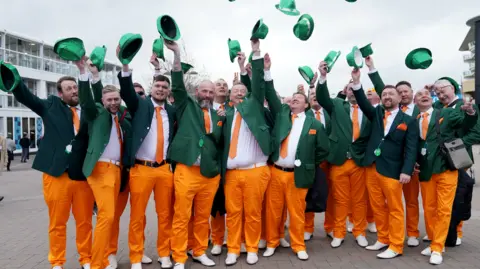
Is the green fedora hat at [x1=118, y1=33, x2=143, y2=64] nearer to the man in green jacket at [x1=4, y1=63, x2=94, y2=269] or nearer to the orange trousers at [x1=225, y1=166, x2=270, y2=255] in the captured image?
the man in green jacket at [x1=4, y1=63, x2=94, y2=269]

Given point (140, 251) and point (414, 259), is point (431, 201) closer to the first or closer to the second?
point (414, 259)

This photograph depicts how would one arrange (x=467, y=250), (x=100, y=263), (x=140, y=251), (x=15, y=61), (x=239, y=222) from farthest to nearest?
(x=15, y=61) → (x=467, y=250) → (x=239, y=222) → (x=140, y=251) → (x=100, y=263)

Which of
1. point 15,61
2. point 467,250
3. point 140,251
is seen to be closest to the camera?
point 140,251

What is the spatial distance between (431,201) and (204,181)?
2.96 m

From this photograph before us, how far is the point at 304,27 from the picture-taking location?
5238mm

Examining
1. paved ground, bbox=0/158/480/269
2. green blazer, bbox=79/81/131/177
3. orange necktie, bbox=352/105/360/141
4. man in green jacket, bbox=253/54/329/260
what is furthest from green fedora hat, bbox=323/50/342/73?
green blazer, bbox=79/81/131/177

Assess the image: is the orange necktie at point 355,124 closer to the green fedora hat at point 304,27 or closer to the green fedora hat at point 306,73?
the green fedora hat at point 306,73

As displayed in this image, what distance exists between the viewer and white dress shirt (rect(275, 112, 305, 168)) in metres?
5.25

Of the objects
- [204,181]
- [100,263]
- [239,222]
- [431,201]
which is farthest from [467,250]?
[100,263]

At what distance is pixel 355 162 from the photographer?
5812 mm

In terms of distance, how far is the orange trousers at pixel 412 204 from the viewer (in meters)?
5.88

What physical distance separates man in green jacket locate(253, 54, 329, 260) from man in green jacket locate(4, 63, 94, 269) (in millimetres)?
2237

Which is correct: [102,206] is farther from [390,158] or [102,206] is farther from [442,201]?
[442,201]

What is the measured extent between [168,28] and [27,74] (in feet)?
96.0
